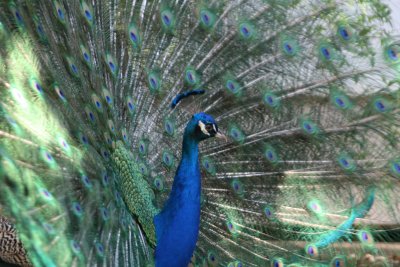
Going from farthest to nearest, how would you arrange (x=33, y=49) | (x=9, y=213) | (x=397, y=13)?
(x=397, y=13) < (x=33, y=49) < (x=9, y=213)

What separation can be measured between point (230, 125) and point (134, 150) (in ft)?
1.33

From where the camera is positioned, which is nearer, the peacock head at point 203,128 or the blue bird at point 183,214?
the peacock head at point 203,128

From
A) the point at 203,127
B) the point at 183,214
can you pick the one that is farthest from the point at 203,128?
the point at 183,214

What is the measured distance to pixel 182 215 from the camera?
232 cm

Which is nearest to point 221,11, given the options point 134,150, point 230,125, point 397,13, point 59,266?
point 230,125

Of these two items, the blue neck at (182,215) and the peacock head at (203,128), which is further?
the blue neck at (182,215)

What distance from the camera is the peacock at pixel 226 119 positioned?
2.24 m

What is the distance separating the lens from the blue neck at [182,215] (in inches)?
90.4

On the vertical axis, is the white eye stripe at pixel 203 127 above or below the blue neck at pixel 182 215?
above

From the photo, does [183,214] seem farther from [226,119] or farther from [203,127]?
[226,119]

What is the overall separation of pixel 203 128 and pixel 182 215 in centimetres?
35

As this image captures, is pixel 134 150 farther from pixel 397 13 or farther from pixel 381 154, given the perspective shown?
pixel 397 13

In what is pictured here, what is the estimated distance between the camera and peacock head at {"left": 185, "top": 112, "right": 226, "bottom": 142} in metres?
2.19

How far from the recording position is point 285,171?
252cm
